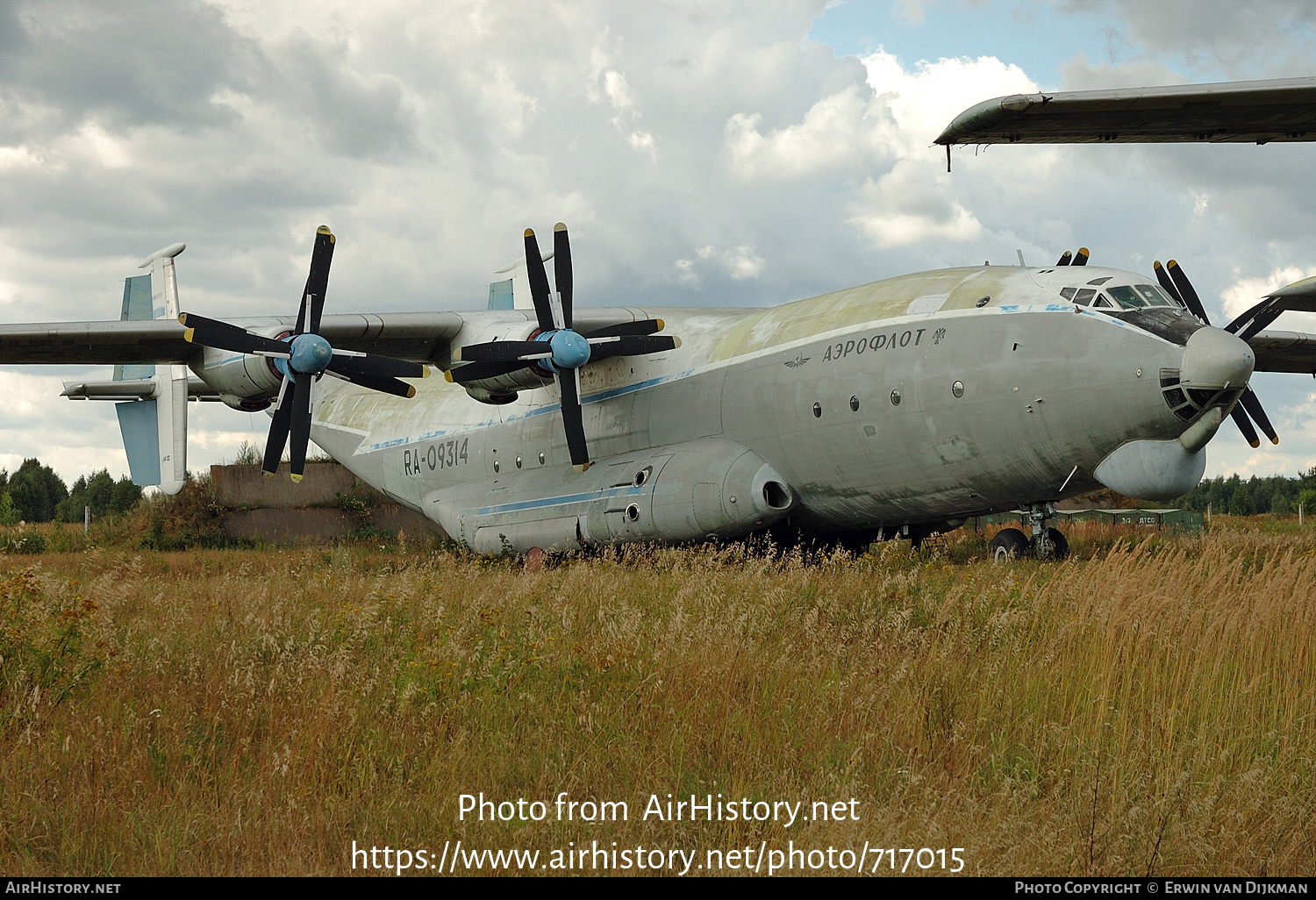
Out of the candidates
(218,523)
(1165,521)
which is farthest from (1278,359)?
(218,523)

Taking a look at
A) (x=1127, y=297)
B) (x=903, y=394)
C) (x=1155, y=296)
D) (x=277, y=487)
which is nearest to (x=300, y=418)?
(x=903, y=394)

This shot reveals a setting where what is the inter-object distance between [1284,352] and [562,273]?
14.9 meters

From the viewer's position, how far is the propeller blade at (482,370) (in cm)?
1623

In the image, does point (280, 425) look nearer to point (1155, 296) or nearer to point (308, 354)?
point (308, 354)

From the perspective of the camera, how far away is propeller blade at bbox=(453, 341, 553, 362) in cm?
1585

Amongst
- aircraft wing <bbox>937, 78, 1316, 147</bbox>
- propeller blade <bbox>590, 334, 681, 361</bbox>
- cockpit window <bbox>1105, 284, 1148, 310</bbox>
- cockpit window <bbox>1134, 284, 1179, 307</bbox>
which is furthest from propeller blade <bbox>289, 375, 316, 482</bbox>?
aircraft wing <bbox>937, 78, 1316, 147</bbox>

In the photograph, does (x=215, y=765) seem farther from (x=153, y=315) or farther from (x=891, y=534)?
(x=153, y=315)

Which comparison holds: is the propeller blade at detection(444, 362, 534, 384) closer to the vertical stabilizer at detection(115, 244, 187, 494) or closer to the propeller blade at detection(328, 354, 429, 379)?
the propeller blade at detection(328, 354, 429, 379)

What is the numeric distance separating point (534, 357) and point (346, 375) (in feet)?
9.79

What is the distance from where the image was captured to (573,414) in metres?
15.9

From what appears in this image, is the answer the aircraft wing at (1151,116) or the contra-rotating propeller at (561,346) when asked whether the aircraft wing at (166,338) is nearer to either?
the contra-rotating propeller at (561,346)

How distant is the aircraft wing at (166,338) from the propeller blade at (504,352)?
2204mm

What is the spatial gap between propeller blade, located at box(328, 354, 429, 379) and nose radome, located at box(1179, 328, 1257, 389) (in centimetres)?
1053

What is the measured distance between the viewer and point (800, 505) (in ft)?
48.0
